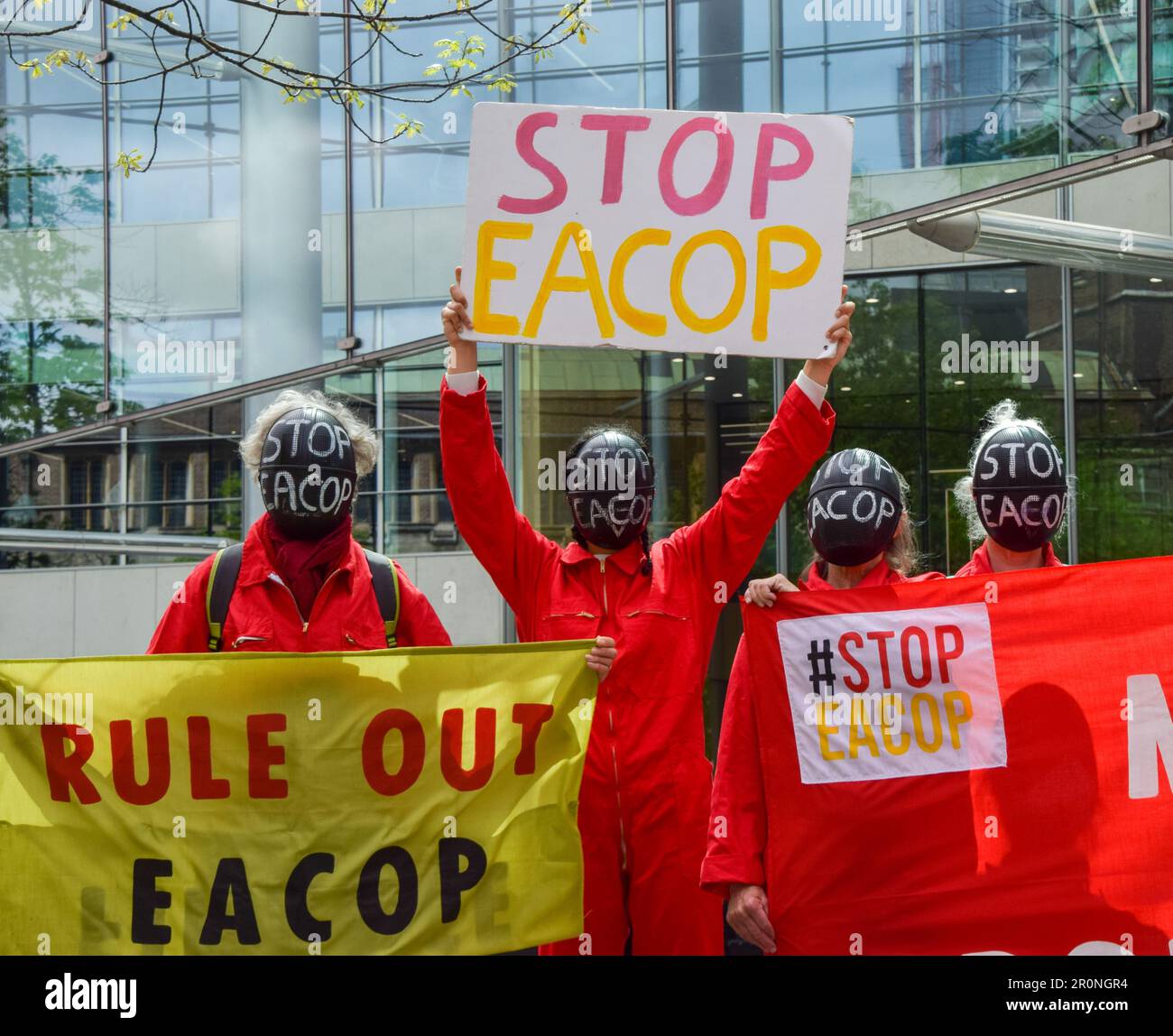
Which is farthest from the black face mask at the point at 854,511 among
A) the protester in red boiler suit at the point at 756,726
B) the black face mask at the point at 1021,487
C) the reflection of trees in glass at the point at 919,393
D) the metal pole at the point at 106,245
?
the metal pole at the point at 106,245

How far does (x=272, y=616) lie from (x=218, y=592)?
164 millimetres

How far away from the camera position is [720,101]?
30.9 ft

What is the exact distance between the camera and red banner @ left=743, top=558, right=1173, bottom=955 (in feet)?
12.8

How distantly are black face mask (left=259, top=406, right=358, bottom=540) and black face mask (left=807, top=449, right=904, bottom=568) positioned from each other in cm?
135

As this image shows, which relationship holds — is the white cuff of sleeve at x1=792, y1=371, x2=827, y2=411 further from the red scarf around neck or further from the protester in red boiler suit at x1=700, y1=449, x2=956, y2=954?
the red scarf around neck

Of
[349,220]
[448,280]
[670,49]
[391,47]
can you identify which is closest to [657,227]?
[670,49]

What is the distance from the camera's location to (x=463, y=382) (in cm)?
447

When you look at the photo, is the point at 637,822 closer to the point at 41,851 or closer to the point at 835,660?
the point at 835,660

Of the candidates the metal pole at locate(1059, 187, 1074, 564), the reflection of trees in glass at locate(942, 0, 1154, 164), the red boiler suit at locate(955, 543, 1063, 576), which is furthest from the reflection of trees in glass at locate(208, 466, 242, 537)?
the red boiler suit at locate(955, 543, 1063, 576)

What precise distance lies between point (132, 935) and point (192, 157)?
8.62 metres

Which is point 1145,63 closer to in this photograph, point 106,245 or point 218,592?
point 218,592

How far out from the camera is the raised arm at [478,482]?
4465 mm

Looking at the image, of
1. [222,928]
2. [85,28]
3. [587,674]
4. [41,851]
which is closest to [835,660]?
[587,674]

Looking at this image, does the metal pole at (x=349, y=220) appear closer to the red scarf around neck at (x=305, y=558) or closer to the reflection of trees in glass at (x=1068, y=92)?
the reflection of trees in glass at (x=1068, y=92)
